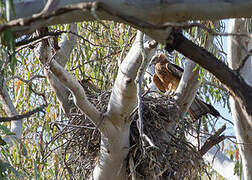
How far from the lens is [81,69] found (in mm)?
5711

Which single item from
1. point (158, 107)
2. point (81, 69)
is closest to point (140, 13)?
point (158, 107)

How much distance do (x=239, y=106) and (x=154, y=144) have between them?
711 mm

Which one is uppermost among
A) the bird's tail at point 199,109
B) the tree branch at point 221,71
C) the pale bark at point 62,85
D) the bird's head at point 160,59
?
the bird's head at point 160,59

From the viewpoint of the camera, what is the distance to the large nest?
12.5ft

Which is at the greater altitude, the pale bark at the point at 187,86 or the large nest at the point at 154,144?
the pale bark at the point at 187,86

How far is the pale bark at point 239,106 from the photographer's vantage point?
3602 mm

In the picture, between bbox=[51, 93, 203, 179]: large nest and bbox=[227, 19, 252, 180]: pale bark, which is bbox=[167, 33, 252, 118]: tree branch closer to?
bbox=[227, 19, 252, 180]: pale bark

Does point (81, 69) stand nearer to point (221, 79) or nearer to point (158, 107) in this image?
point (158, 107)

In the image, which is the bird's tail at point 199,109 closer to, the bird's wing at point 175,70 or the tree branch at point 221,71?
the bird's wing at point 175,70

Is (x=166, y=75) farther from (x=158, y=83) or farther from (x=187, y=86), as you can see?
(x=187, y=86)

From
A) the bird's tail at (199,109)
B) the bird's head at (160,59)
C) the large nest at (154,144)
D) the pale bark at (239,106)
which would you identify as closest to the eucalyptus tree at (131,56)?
the pale bark at (239,106)

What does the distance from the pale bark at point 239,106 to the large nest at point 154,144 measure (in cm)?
38

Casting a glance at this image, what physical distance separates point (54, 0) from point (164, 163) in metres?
2.35

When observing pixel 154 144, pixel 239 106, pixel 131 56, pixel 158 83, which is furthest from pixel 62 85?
pixel 239 106
